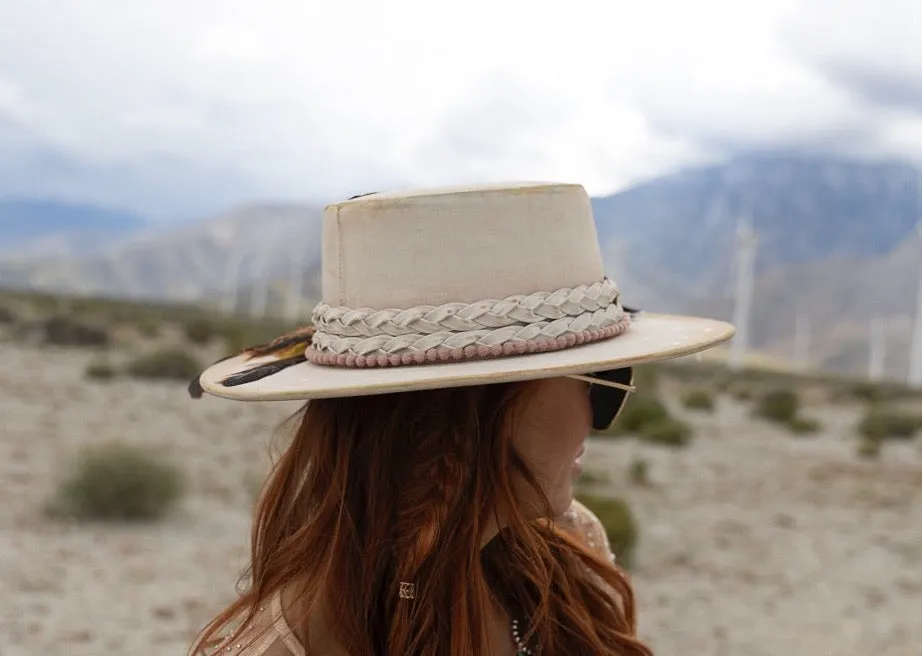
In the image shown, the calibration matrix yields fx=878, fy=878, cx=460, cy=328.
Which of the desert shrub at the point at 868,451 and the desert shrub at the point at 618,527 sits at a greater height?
the desert shrub at the point at 618,527

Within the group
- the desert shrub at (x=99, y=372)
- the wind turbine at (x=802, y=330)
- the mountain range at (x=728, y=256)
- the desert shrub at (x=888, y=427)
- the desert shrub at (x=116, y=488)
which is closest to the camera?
the desert shrub at (x=116, y=488)

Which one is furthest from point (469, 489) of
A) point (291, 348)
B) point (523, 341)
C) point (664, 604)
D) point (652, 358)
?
point (664, 604)

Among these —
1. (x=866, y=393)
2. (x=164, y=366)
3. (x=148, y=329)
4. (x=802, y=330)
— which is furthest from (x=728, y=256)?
(x=164, y=366)

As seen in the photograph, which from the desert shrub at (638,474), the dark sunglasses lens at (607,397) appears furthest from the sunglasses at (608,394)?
the desert shrub at (638,474)

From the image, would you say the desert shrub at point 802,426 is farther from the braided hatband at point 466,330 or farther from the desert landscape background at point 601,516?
the braided hatband at point 466,330

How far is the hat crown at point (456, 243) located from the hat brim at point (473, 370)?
117mm

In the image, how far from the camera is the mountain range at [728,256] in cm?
11362

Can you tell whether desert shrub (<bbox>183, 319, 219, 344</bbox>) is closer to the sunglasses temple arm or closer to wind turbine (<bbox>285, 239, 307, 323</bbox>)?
the sunglasses temple arm

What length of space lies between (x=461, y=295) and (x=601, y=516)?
21.0 ft

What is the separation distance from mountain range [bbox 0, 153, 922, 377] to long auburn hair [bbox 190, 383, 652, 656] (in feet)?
324

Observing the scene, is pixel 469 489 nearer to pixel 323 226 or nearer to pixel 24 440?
pixel 323 226

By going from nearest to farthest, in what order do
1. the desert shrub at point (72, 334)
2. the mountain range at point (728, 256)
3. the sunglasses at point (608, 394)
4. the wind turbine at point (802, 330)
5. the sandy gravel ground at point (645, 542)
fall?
the sunglasses at point (608, 394), the sandy gravel ground at point (645, 542), the desert shrub at point (72, 334), the wind turbine at point (802, 330), the mountain range at point (728, 256)

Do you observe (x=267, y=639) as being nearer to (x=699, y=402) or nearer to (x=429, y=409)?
(x=429, y=409)

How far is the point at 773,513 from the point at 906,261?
123 m
